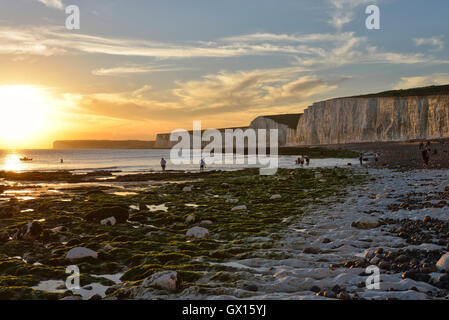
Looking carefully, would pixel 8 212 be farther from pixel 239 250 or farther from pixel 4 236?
pixel 239 250

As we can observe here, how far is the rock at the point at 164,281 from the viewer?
248 inches

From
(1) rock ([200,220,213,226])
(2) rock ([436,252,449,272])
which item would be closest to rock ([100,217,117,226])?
(1) rock ([200,220,213,226])

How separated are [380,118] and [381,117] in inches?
20.9

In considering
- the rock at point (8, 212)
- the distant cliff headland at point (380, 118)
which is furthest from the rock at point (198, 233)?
the distant cliff headland at point (380, 118)

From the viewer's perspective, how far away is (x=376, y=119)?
4237 inches

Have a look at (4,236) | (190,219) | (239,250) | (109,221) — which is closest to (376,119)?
(190,219)

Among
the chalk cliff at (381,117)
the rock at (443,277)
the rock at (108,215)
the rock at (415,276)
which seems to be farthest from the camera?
the chalk cliff at (381,117)

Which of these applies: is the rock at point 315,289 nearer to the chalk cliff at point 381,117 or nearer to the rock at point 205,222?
the rock at point 205,222

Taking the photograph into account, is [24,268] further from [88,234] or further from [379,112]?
[379,112]

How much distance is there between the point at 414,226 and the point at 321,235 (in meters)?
2.87

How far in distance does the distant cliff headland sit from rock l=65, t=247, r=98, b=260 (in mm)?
102849

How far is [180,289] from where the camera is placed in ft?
20.7

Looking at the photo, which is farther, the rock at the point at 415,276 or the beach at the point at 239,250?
the beach at the point at 239,250
